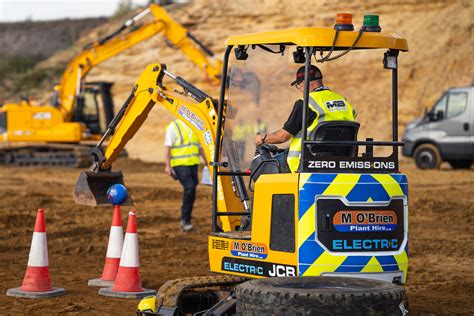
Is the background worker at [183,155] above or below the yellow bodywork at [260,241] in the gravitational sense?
above

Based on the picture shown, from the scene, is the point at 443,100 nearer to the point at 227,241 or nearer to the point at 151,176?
the point at 151,176

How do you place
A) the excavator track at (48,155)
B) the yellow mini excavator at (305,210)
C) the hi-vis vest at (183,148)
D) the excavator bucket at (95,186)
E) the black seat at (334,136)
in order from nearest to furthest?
the yellow mini excavator at (305,210), the black seat at (334,136), the excavator bucket at (95,186), the hi-vis vest at (183,148), the excavator track at (48,155)

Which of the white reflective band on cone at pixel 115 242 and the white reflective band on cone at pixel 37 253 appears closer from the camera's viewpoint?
the white reflective band on cone at pixel 37 253

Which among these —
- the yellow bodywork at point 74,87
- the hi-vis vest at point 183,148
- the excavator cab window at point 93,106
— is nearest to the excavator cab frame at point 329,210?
the hi-vis vest at point 183,148

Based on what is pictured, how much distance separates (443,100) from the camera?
2617 centimetres

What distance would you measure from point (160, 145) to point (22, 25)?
109 feet

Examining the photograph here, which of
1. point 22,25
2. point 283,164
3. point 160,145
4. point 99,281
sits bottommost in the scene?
point 99,281

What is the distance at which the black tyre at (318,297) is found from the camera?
248 inches

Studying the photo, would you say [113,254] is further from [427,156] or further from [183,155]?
[427,156]

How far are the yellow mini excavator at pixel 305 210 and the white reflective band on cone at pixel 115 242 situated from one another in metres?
2.07

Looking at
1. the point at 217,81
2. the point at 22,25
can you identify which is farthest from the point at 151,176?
the point at 22,25

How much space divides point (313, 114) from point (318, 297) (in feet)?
5.52

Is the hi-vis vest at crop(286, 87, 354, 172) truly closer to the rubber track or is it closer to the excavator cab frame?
the excavator cab frame

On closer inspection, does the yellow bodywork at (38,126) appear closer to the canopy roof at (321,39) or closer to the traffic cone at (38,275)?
the traffic cone at (38,275)
